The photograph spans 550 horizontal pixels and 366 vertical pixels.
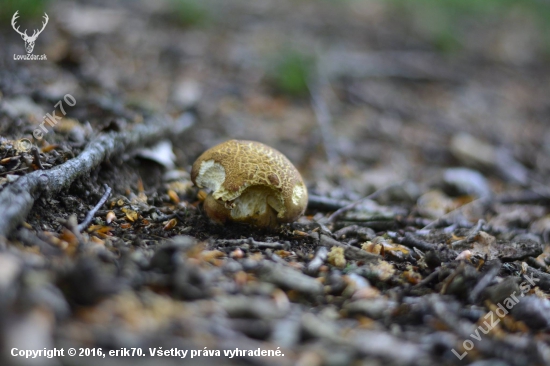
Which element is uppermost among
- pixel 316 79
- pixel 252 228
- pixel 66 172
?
pixel 316 79

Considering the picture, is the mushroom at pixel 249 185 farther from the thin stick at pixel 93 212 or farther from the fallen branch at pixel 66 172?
the fallen branch at pixel 66 172

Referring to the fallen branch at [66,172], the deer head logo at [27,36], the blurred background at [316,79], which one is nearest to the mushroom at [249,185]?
the fallen branch at [66,172]

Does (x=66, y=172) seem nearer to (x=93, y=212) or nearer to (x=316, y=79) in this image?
(x=93, y=212)

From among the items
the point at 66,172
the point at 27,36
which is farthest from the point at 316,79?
the point at 66,172

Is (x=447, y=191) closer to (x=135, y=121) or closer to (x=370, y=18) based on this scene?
(x=135, y=121)

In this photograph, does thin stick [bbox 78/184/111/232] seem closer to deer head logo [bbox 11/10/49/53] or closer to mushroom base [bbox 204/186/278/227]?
mushroom base [bbox 204/186/278/227]

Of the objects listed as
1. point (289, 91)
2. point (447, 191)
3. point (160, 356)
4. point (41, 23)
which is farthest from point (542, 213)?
point (41, 23)

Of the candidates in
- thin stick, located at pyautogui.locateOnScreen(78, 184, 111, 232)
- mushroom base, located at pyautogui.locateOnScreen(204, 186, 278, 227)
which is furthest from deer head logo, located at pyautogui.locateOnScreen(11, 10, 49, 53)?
mushroom base, located at pyautogui.locateOnScreen(204, 186, 278, 227)
